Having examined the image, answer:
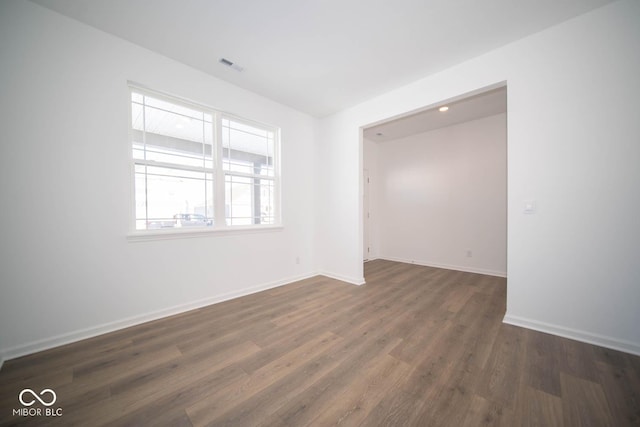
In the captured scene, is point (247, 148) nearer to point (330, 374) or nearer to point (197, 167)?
point (197, 167)

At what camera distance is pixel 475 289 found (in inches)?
135

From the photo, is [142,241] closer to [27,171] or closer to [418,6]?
[27,171]

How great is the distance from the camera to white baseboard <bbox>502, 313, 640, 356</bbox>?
6.20 ft

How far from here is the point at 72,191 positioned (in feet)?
6.88

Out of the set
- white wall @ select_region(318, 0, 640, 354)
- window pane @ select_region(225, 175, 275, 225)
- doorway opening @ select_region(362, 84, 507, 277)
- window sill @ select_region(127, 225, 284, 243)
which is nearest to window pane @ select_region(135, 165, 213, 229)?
window sill @ select_region(127, 225, 284, 243)

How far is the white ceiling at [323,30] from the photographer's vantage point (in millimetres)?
1952

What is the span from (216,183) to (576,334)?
4239mm

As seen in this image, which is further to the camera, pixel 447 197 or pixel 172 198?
pixel 447 197

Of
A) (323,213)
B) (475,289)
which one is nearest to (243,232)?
(323,213)

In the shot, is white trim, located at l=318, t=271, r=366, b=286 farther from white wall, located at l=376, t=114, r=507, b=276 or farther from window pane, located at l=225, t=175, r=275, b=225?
white wall, located at l=376, t=114, r=507, b=276

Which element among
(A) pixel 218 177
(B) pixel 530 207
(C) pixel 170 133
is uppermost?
(C) pixel 170 133

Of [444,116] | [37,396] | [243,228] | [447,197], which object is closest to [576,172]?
[444,116]

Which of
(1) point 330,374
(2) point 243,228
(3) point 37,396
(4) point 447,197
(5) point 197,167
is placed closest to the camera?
(3) point 37,396

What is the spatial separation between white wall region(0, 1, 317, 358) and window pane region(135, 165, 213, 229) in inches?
7.0
